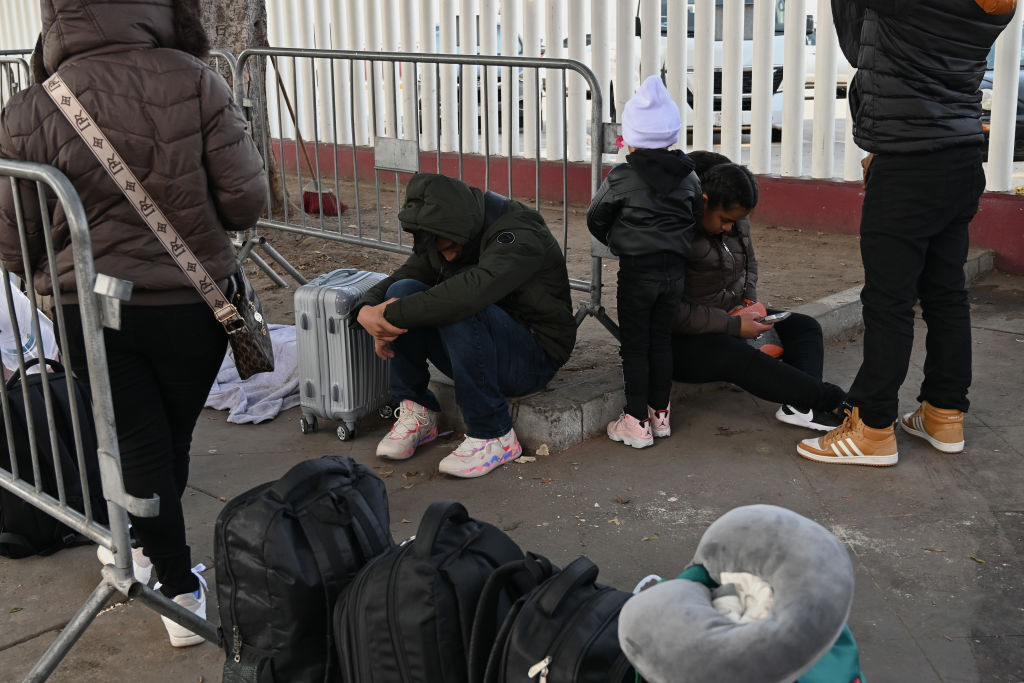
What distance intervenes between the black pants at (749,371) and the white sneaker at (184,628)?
88.1 inches

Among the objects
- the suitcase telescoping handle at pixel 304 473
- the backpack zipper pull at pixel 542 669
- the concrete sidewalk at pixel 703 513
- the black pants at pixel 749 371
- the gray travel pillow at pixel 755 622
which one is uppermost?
the gray travel pillow at pixel 755 622

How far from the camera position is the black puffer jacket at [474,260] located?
3.96 metres

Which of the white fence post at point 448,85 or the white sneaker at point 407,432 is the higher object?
the white fence post at point 448,85

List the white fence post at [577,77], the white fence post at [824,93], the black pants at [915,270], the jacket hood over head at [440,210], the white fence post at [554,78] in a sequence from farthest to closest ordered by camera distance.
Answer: the white fence post at [554,78]
the white fence post at [577,77]
the white fence post at [824,93]
the jacket hood over head at [440,210]
the black pants at [915,270]

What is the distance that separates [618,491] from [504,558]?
156 cm

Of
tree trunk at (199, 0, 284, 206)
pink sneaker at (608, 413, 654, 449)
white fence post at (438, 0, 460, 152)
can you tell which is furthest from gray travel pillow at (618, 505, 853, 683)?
white fence post at (438, 0, 460, 152)

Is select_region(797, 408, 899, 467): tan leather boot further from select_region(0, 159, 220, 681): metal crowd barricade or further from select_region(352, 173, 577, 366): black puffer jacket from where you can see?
select_region(0, 159, 220, 681): metal crowd barricade

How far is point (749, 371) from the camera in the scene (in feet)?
14.4

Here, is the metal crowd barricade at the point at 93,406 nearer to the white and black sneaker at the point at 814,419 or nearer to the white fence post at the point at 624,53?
the white and black sneaker at the point at 814,419

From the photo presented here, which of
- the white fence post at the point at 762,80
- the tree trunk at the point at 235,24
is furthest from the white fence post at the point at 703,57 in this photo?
the tree trunk at the point at 235,24

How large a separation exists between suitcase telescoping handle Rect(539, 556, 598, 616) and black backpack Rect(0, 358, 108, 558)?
1973 millimetres

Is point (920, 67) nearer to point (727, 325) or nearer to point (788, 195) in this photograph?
point (727, 325)

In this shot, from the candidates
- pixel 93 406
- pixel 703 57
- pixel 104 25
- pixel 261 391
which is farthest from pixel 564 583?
pixel 703 57

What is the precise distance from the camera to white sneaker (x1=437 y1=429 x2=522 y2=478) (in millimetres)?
4102
